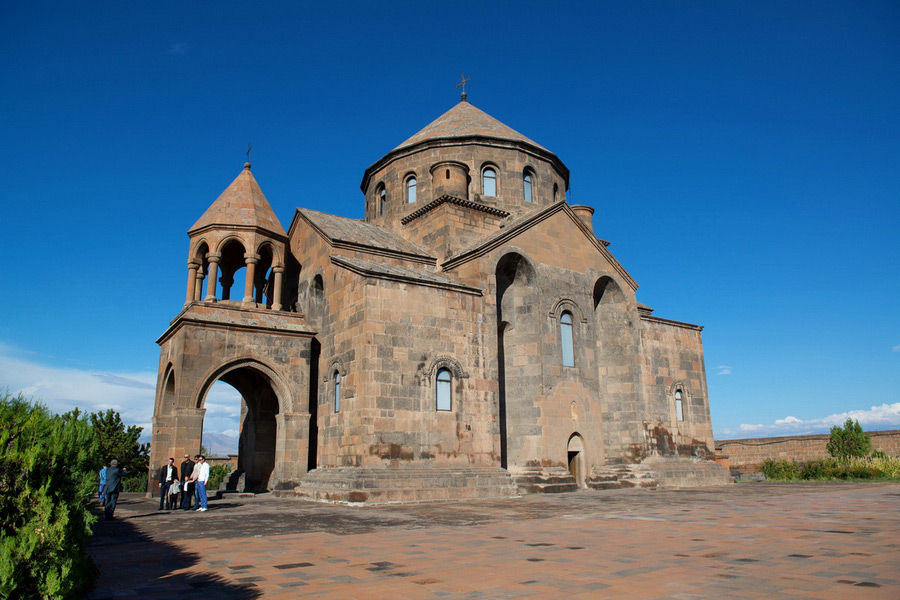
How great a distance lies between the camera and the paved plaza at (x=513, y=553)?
4.97 m

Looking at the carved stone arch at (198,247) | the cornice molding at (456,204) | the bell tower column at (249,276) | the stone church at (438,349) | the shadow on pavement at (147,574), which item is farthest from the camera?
the cornice molding at (456,204)

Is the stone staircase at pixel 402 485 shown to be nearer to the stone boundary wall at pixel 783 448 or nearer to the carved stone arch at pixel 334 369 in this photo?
the carved stone arch at pixel 334 369

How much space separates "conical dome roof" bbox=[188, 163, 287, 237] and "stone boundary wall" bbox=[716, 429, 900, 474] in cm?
1881

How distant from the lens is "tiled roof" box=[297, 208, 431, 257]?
17.4 metres

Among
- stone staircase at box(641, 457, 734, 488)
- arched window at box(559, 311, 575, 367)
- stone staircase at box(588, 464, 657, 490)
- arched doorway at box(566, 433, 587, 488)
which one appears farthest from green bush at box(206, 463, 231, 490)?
stone staircase at box(641, 457, 734, 488)

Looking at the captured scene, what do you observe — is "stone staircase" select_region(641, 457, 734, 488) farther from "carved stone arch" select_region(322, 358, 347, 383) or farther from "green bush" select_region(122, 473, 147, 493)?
"green bush" select_region(122, 473, 147, 493)

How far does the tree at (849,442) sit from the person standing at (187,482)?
2183 centimetres

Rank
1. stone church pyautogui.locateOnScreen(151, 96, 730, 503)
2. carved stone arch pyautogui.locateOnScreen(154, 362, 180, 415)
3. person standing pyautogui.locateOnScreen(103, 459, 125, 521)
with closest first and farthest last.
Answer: person standing pyautogui.locateOnScreen(103, 459, 125, 521) < stone church pyautogui.locateOnScreen(151, 96, 730, 503) < carved stone arch pyautogui.locateOnScreen(154, 362, 180, 415)

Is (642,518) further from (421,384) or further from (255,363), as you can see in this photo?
(255,363)

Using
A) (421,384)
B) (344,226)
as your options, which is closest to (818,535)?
(421,384)

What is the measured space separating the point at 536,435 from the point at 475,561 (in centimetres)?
1037

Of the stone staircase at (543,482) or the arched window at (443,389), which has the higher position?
the arched window at (443,389)

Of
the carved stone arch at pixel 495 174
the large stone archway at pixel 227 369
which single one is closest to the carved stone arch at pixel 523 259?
the carved stone arch at pixel 495 174

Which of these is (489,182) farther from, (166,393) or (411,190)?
(166,393)
